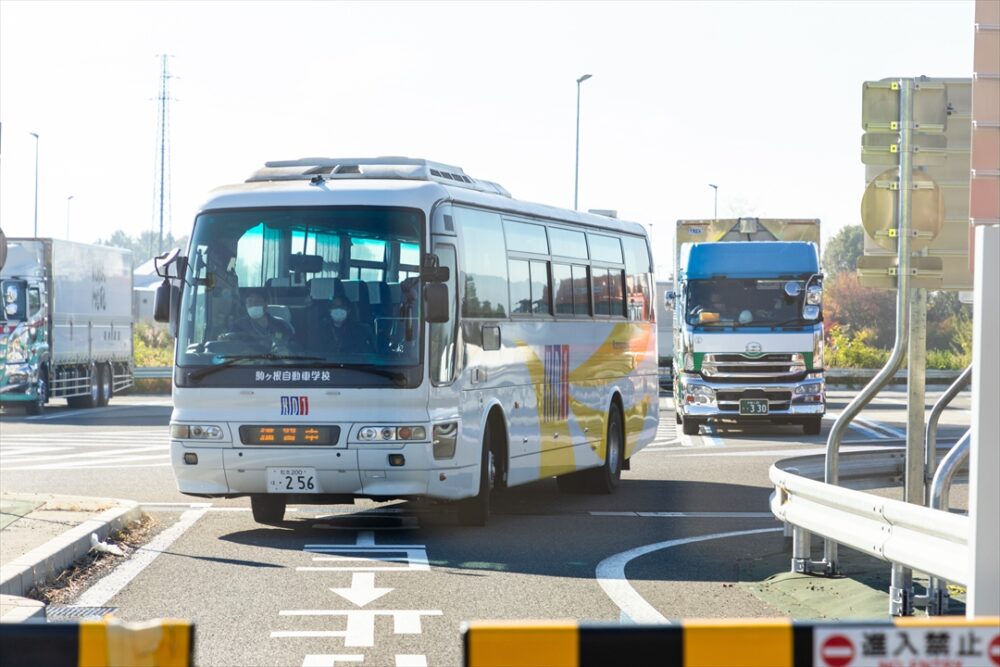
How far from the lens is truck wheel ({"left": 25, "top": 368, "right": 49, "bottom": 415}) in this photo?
1393 inches

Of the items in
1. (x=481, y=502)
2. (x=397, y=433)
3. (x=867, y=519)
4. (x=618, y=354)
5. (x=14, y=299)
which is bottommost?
(x=481, y=502)

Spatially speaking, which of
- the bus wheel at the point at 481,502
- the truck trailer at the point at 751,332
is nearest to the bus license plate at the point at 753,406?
the truck trailer at the point at 751,332

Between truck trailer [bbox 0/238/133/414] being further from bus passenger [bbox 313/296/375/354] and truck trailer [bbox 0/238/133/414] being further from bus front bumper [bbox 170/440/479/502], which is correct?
bus passenger [bbox 313/296/375/354]

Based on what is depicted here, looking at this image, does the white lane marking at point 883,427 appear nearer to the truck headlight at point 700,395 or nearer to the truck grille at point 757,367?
the truck grille at point 757,367

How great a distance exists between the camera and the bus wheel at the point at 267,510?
14.4 meters

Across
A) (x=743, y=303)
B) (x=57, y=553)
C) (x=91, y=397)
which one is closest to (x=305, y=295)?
(x=57, y=553)

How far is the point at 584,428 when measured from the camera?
55.9 feet

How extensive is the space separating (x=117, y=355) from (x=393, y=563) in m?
31.3

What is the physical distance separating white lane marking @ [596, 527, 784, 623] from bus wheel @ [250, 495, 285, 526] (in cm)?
348

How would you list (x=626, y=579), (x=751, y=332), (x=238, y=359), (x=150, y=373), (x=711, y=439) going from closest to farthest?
(x=626, y=579) < (x=238, y=359) < (x=751, y=332) < (x=711, y=439) < (x=150, y=373)

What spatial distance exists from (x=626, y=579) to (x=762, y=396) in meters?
17.3

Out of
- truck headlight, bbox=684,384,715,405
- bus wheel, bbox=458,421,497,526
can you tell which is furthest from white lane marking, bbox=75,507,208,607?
truck headlight, bbox=684,384,715,405

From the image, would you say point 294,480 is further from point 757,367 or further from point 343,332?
point 757,367

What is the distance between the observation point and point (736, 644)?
3277 millimetres
